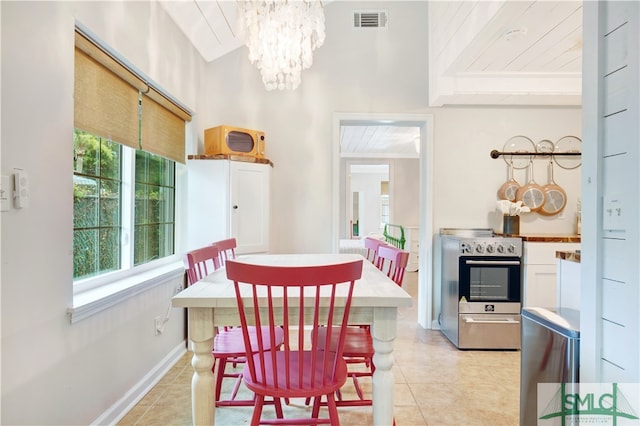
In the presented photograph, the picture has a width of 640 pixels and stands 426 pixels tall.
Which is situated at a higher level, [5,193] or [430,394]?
[5,193]

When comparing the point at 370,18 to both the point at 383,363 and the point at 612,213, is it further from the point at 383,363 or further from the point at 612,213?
the point at 383,363

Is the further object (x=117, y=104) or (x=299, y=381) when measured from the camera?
(x=117, y=104)

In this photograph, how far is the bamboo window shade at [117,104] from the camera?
1.69 metres

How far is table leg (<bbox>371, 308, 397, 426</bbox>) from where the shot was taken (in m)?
1.37

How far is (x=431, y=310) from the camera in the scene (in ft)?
11.3

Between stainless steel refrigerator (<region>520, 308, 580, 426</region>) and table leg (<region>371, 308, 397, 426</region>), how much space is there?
23.3 inches

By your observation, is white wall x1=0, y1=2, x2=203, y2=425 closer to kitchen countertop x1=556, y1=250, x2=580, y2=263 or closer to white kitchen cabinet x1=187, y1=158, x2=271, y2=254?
white kitchen cabinet x1=187, y1=158, x2=271, y2=254

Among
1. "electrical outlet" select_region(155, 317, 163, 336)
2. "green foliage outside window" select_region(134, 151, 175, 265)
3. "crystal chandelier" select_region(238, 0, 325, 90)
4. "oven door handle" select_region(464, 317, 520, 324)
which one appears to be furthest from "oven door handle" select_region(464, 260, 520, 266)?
"green foliage outside window" select_region(134, 151, 175, 265)

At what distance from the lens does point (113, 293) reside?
72.3 inches

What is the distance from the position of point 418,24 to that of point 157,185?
113 inches

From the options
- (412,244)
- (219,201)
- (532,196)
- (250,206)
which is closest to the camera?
(219,201)

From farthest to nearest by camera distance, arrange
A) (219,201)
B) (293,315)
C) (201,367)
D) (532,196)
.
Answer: (532,196) < (219,201) < (293,315) < (201,367)

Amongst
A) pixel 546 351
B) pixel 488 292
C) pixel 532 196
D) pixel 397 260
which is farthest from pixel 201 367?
pixel 532 196

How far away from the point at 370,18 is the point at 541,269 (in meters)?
2.81
